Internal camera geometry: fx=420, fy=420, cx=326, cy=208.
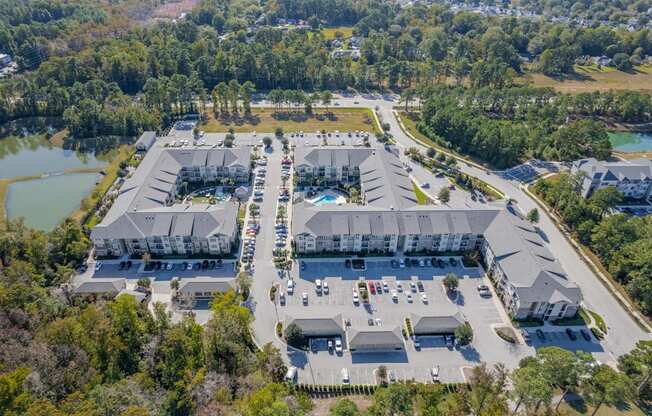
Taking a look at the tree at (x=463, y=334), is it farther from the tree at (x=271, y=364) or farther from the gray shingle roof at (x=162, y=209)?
the gray shingle roof at (x=162, y=209)

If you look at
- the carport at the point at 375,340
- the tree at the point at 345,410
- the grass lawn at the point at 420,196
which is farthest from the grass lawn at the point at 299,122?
the tree at the point at 345,410

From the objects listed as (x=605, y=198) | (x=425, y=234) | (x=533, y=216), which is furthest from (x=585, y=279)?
(x=425, y=234)

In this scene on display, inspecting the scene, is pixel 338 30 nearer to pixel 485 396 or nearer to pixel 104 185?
pixel 104 185

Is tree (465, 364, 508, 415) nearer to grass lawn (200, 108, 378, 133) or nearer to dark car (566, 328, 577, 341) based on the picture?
dark car (566, 328, 577, 341)

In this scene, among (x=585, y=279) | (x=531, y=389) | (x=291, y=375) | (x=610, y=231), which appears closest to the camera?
(x=531, y=389)

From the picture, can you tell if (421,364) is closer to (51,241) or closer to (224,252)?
(224,252)
